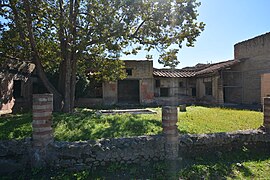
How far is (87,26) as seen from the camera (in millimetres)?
8625

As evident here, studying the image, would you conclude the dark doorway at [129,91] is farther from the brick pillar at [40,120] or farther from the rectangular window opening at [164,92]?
the brick pillar at [40,120]

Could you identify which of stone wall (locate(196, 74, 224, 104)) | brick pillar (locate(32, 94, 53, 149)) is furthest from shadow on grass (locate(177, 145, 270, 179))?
stone wall (locate(196, 74, 224, 104))

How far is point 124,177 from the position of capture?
3955 millimetres

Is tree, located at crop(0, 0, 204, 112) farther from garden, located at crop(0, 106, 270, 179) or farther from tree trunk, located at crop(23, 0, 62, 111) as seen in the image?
garden, located at crop(0, 106, 270, 179)

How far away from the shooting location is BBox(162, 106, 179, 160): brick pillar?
4.48 metres

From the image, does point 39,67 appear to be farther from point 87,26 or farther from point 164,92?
point 164,92

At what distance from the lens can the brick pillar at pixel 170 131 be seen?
4.48 metres

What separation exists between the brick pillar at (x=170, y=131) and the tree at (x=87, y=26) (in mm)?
4359

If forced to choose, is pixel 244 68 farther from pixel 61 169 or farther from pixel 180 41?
pixel 61 169

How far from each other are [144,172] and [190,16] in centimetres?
657

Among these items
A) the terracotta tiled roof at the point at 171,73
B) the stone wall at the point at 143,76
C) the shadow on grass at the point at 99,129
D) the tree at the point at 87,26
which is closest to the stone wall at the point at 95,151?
the shadow on grass at the point at 99,129

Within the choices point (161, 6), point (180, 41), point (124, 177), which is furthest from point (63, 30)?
point (124, 177)

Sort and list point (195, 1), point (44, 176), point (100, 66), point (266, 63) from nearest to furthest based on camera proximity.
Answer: point (44, 176) < point (195, 1) < point (100, 66) < point (266, 63)

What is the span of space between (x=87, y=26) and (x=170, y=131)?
20.9ft
